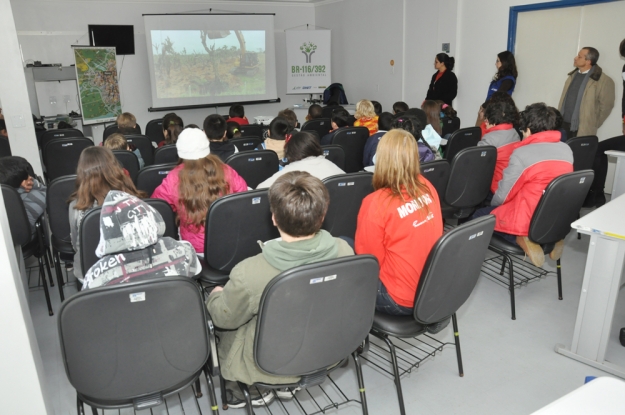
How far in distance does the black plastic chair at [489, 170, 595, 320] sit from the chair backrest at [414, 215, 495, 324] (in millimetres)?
826

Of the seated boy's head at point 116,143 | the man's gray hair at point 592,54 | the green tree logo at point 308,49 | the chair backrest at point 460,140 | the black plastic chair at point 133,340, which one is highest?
the green tree logo at point 308,49

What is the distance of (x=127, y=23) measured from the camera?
909 cm

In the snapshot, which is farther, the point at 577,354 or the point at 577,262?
the point at 577,262

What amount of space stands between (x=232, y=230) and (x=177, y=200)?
49 centimetres

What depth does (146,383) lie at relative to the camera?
65.0 inches

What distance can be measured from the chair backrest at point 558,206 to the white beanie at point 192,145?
1.90m

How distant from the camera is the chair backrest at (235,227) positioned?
236 cm

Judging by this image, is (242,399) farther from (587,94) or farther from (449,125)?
(587,94)

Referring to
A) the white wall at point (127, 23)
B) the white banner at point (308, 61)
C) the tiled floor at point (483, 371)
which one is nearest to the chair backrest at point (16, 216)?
the tiled floor at point (483, 371)

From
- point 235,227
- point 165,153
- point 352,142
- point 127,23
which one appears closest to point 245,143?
point 165,153

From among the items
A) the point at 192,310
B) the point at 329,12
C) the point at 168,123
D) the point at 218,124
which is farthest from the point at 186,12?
the point at 192,310

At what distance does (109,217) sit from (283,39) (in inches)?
378

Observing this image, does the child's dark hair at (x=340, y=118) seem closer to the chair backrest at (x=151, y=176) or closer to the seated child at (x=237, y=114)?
the seated child at (x=237, y=114)

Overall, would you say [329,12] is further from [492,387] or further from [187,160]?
[492,387]
